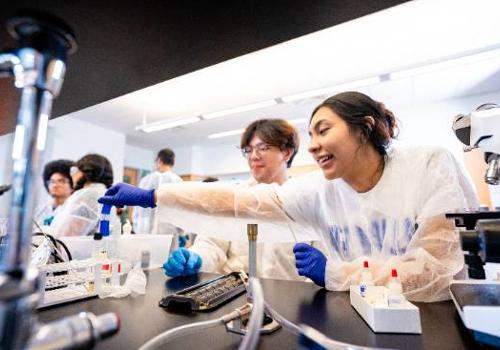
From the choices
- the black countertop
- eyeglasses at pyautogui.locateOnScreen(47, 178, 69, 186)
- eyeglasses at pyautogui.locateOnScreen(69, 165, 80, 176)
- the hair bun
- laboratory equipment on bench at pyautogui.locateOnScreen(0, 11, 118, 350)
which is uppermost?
eyeglasses at pyautogui.locateOnScreen(69, 165, 80, 176)

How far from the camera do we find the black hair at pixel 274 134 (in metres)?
1.62

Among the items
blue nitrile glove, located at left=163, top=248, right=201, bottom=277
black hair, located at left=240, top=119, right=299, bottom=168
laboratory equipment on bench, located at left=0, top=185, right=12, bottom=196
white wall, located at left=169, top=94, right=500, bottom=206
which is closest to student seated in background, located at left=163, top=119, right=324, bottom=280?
black hair, located at left=240, top=119, right=299, bottom=168

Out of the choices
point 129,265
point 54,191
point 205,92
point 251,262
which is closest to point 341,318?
point 251,262

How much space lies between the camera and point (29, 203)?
0.24 meters

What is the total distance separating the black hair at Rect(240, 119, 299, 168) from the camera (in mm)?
1622

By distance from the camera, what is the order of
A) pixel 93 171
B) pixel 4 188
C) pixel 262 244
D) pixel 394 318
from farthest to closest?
pixel 93 171 → pixel 262 244 → pixel 394 318 → pixel 4 188

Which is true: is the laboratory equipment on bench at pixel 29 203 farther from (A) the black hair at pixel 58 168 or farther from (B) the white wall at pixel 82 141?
(B) the white wall at pixel 82 141

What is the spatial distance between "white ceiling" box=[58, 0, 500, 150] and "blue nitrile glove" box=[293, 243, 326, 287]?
6.05 ft

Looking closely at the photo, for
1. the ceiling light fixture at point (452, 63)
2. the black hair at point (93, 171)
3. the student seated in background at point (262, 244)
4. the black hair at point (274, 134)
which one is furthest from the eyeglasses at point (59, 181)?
the ceiling light fixture at point (452, 63)

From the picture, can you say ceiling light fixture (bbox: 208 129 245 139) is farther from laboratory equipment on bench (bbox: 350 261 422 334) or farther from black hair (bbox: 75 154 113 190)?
laboratory equipment on bench (bbox: 350 261 422 334)

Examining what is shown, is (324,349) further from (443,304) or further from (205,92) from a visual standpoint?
(205,92)

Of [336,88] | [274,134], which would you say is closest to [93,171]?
[274,134]

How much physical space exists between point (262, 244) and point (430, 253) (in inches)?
31.3

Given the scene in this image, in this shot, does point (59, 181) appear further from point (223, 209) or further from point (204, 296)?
point (204, 296)
